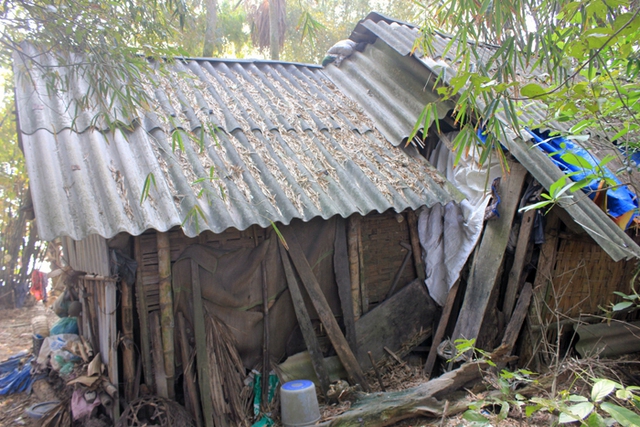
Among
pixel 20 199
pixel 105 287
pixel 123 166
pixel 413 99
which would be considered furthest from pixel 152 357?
pixel 20 199

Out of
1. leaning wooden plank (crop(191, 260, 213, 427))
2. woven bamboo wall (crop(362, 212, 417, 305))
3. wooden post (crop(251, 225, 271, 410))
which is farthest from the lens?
woven bamboo wall (crop(362, 212, 417, 305))

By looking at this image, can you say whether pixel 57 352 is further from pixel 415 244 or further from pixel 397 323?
pixel 415 244

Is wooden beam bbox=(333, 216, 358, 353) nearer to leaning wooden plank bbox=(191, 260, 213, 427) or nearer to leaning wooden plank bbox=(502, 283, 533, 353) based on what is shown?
leaning wooden plank bbox=(191, 260, 213, 427)

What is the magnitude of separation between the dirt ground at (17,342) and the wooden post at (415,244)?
4648 millimetres

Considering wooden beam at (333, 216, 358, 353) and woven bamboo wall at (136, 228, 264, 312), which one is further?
wooden beam at (333, 216, 358, 353)

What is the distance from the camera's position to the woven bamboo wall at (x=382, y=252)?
556 cm

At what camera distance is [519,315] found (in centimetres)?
516

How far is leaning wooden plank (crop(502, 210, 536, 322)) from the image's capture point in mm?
5004

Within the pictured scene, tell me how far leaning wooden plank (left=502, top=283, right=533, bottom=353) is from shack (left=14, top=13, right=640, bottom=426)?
0.02 m

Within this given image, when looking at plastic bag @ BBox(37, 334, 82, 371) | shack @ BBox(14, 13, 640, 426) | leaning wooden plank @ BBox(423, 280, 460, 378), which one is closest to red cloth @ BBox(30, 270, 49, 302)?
shack @ BBox(14, 13, 640, 426)

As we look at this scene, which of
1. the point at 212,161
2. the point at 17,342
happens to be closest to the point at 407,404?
the point at 212,161

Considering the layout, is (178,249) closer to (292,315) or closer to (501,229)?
(292,315)

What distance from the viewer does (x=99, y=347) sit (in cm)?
487

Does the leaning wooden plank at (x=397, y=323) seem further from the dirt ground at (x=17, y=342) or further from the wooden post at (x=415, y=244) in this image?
the dirt ground at (x=17, y=342)
